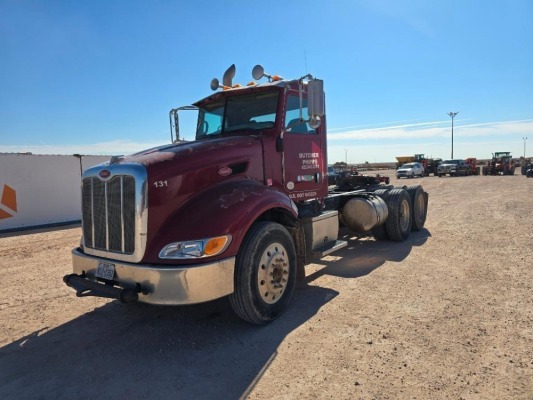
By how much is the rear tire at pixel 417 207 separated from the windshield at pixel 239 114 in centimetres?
559

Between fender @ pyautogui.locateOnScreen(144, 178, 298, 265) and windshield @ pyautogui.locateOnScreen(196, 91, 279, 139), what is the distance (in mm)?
1369

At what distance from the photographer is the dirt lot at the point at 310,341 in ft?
9.90

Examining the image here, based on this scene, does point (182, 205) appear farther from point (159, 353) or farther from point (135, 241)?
point (159, 353)

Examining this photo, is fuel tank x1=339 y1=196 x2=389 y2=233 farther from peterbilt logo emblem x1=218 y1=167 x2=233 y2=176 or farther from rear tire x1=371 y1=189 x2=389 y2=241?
peterbilt logo emblem x1=218 y1=167 x2=233 y2=176

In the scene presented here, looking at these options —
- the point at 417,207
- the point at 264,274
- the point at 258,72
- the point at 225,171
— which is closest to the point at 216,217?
the point at 225,171

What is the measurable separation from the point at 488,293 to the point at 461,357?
1.90m

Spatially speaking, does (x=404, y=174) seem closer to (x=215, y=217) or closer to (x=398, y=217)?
(x=398, y=217)

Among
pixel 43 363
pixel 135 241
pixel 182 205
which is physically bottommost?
pixel 43 363

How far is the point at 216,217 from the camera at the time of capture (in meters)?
3.72

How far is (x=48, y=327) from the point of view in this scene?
14.4 ft

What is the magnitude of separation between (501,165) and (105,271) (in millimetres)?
45686

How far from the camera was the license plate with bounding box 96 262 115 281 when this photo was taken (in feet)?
12.4

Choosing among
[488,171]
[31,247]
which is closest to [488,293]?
[31,247]

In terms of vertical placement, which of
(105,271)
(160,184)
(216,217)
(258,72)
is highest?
(258,72)
